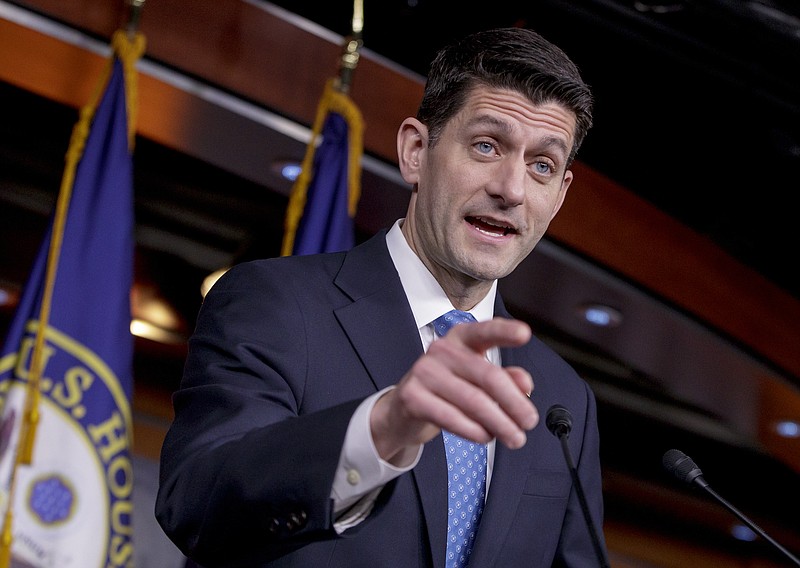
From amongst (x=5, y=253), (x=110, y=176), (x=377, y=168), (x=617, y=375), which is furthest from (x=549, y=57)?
(x=617, y=375)

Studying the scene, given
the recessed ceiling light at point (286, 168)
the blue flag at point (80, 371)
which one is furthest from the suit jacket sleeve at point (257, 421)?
the recessed ceiling light at point (286, 168)

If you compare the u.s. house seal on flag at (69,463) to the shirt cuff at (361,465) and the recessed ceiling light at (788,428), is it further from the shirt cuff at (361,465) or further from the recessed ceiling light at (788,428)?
the recessed ceiling light at (788,428)

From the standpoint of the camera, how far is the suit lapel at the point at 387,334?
4.54ft

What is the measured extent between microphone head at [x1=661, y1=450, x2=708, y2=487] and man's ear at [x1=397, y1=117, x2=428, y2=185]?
2.14 feet

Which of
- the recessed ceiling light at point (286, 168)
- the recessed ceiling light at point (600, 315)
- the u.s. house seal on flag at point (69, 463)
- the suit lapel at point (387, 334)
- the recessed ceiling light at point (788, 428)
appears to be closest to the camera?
the suit lapel at point (387, 334)

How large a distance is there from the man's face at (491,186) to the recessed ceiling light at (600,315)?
2.56 metres

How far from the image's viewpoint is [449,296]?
1.70 meters

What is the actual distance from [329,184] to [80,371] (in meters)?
0.85

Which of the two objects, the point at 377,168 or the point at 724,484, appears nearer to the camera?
the point at 377,168

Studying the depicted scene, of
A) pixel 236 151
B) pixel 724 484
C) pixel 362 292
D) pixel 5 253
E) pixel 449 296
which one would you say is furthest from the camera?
pixel 724 484

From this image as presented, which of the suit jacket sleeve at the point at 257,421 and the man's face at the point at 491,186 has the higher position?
the man's face at the point at 491,186

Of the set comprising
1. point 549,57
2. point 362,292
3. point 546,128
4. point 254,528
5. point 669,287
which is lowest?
point 254,528

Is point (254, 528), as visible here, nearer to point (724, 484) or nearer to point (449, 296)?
point (449, 296)

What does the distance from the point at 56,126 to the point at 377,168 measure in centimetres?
119
